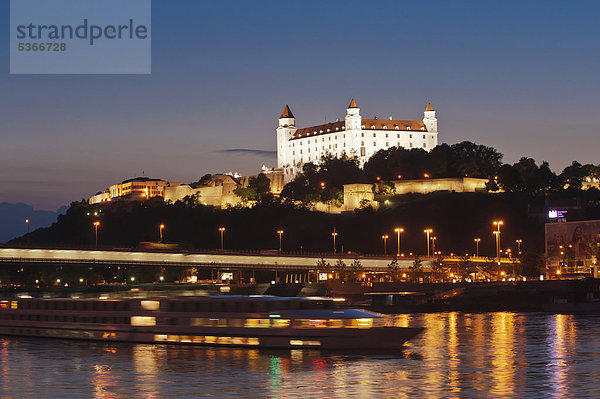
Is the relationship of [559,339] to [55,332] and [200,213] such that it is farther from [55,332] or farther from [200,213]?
[200,213]

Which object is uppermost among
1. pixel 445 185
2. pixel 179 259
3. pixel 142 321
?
pixel 445 185

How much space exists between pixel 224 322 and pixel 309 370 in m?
10.4

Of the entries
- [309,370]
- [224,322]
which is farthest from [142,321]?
[309,370]

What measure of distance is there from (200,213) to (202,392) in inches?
6446

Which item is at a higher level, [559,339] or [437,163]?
[437,163]

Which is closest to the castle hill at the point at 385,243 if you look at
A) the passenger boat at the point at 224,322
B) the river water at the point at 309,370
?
the passenger boat at the point at 224,322

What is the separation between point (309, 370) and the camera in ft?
137

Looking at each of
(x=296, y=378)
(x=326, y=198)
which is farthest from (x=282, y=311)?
(x=326, y=198)

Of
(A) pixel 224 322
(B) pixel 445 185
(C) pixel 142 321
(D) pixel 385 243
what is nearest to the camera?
(A) pixel 224 322

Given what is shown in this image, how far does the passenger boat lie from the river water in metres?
0.72

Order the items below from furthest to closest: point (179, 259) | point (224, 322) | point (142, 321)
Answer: point (179, 259) < point (142, 321) < point (224, 322)

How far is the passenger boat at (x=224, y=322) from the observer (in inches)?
1905

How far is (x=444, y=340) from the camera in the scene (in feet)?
187

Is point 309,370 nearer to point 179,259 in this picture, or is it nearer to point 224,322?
point 224,322
